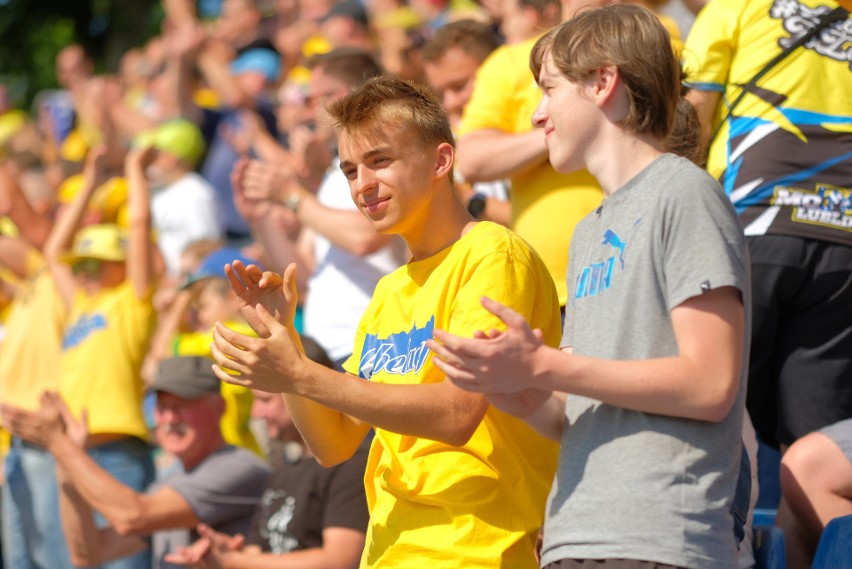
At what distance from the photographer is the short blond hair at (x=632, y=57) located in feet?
8.27

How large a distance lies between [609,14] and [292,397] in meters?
1.13

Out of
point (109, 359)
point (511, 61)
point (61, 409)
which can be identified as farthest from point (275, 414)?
point (109, 359)

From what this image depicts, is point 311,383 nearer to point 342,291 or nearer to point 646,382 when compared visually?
point 646,382

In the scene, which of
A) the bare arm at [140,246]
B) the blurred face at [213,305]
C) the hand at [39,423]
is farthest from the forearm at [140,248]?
the hand at [39,423]

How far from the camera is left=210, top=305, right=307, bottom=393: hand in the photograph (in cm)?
252

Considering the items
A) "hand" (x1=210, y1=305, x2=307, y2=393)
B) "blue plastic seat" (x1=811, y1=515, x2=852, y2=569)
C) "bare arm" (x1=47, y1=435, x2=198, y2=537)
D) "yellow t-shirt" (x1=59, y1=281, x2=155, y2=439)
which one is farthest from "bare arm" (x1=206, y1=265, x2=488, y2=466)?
"yellow t-shirt" (x1=59, y1=281, x2=155, y2=439)

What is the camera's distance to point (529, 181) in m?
4.26

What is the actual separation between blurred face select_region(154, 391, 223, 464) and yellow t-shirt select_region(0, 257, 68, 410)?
77.0 inches

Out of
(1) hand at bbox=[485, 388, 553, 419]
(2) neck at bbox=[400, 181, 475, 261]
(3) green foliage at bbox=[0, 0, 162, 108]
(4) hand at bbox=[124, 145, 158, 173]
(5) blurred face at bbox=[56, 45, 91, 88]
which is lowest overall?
(3) green foliage at bbox=[0, 0, 162, 108]

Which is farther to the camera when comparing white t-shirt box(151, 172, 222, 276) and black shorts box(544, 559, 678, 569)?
white t-shirt box(151, 172, 222, 276)

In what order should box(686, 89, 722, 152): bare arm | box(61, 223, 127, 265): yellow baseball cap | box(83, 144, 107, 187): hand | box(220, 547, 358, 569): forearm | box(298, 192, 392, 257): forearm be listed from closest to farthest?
box(686, 89, 722, 152): bare arm
box(220, 547, 358, 569): forearm
box(298, 192, 392, 257): forearm
box(61, 223, 127, 265): yellow baseball cap
box(83, 144, 107, 187): hand

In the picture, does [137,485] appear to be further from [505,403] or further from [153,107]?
[153,107]

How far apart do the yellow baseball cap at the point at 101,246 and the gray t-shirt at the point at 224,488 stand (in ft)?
6.40

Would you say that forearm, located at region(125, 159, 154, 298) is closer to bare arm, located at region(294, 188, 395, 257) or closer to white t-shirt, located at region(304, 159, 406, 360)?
white t-shirt, located at region(304, 159, 406, 360)
